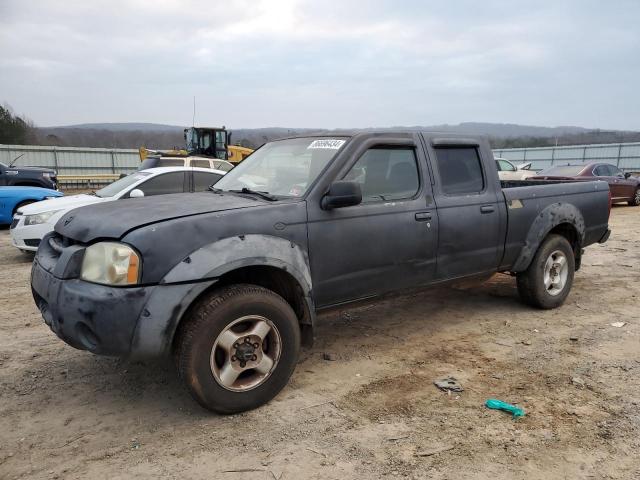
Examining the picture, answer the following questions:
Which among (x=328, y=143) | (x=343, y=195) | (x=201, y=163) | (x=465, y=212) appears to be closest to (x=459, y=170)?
(x=465, y=212)

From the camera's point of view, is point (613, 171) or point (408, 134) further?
point (613, 171)

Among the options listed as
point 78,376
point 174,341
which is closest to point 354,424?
point 174,341

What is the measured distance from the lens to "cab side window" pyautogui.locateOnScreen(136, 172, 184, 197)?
8.40 meters

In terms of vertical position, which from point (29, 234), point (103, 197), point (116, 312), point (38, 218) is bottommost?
point (29, 234)

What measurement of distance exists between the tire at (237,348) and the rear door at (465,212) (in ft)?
5.48

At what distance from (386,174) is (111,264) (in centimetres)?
221

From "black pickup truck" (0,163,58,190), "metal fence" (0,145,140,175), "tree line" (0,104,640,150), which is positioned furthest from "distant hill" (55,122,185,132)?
"black pickup truck" (0,163,58,190)

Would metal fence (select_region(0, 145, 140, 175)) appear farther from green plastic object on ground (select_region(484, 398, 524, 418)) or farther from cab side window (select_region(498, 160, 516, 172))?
green plastic object on ground (select_region(484, 398, 524, 418))

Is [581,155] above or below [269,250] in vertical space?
above

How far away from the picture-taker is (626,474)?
2.54 m

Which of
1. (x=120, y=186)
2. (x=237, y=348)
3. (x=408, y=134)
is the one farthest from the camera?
(x=120, y=186)

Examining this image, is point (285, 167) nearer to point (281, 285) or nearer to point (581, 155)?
point (281, 285)

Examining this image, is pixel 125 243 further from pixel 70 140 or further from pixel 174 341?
pixel 70 140

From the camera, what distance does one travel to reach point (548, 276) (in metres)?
5.29
